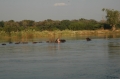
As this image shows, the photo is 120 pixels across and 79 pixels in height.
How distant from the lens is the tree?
7650cm

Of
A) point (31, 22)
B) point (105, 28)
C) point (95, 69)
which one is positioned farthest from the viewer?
point (31, 22)

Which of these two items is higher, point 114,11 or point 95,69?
point 114,11

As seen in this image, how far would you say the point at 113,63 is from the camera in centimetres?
1708

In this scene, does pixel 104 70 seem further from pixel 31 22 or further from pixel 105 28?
pixel 31 22

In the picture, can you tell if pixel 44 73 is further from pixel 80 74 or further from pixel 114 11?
pixel 114 11

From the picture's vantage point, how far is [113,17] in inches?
3039

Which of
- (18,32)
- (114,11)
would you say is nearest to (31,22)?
(114,11)

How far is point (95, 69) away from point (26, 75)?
141 inches

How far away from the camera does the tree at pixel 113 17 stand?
76500 mm

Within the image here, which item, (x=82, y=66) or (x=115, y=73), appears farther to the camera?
(x=82, y=66)

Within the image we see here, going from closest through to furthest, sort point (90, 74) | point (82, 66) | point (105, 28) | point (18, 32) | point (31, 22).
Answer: point (90, 74) < point (82, 66) < point (18, 32) < point (105, 28) < point (31, 22)

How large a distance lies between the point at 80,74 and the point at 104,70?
1498 mm

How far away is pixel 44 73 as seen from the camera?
14.6m

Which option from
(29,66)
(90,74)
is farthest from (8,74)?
(90,74)
